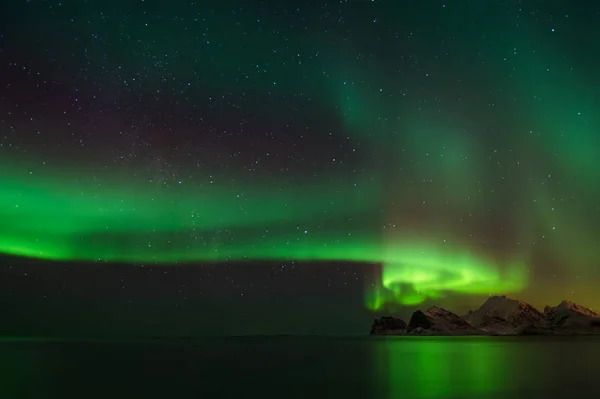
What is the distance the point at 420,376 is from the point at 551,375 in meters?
6.16

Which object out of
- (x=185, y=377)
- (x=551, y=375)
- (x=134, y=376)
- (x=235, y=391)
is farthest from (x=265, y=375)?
(x=551, y=375)

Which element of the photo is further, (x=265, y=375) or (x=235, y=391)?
(x=265, y=375)

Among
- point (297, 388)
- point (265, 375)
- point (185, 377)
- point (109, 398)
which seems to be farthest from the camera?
point (265, 375)

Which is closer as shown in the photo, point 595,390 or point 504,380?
point 595,390

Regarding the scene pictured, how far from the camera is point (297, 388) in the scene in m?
20.6

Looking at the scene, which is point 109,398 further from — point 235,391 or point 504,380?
point 504,380

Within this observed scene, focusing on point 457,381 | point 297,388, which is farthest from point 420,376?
point 297,388

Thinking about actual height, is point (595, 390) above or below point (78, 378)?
above

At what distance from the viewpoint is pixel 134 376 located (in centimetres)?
2619

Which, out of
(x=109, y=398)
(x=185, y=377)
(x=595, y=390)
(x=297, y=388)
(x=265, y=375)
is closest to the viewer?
(x=109, y=398)

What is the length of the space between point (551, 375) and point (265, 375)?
1364cm

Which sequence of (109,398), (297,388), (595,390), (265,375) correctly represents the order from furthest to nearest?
(265,375), (297,388), (595,390), (109,398)

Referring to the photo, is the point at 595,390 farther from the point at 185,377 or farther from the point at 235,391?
the point at 185,377

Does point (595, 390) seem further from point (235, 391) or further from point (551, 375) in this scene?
point (235, 391)
